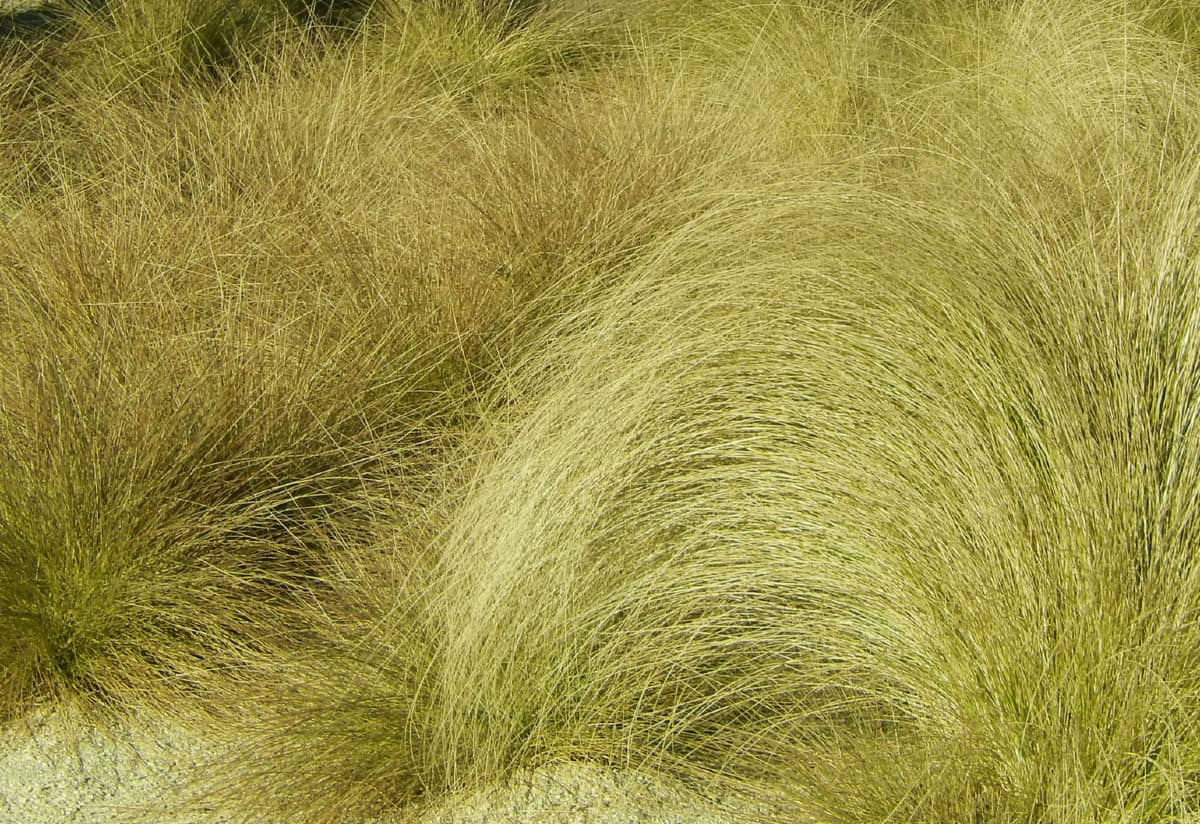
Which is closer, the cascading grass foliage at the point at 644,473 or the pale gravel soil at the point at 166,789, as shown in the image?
the cascading grass foliage at the point at 644,473

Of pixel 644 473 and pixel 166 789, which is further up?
pixel 644 473

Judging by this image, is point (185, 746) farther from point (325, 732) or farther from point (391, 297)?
point (391, 297)

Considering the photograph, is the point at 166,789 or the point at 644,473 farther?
the point at 644,473

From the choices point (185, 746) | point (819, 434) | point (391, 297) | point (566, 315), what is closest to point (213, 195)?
point (391, 297)

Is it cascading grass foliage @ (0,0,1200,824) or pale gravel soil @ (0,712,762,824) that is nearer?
cascading grass foliage @ (0,0,1200,824)
